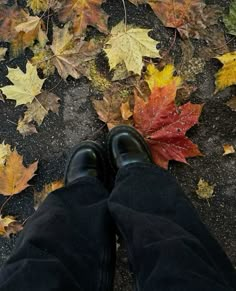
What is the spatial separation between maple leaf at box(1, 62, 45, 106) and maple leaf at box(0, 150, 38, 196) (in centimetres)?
23

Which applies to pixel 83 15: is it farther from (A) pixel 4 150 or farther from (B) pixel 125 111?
(A) pixel 4 150

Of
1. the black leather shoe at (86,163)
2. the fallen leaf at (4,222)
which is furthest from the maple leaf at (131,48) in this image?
the fallen leaf at (4,222)

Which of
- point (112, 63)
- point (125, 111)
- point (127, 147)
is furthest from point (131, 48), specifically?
point (127, 147)

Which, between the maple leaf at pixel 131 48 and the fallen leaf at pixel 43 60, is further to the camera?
the fallen leaf at pixel 43 60

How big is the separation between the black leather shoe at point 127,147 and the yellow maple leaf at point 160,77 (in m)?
0.20

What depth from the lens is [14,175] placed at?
6.01 feet

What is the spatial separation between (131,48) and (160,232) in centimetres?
73

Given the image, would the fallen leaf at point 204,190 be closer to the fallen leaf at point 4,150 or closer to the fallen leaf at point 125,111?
the fallen leaf at point 125,111

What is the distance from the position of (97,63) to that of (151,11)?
0.31 metres

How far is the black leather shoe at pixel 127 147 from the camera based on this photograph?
1738 mm

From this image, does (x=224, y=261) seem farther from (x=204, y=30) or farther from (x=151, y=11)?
(x=151, y=11)

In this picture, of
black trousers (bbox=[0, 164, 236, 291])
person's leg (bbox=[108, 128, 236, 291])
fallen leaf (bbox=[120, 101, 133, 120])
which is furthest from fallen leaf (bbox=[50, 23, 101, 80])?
black trousers (bbox=[0, 164, 236, 291])

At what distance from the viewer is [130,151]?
1756 millimetres

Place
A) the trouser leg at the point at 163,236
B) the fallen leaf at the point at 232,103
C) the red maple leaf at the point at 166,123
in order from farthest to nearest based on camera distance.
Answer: the fallen leaf at the point at 232,103, the red maple leaf at the point at 166,123, the trouser leg at the point at 163,236
